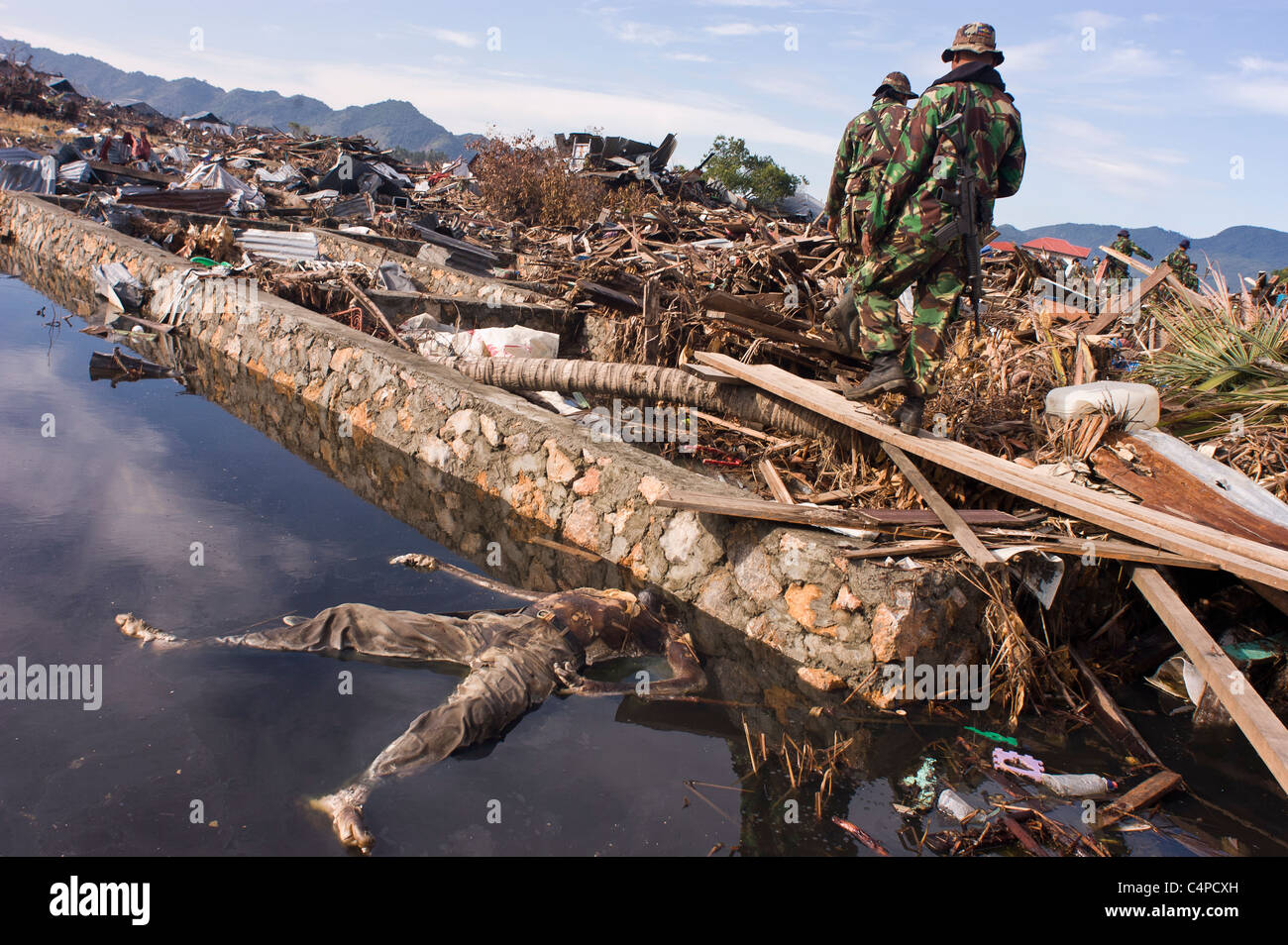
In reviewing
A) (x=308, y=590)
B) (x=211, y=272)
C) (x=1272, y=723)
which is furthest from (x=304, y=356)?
(x=1272, y=723)

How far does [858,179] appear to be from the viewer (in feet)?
16.9

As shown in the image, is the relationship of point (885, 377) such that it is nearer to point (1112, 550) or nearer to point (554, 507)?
point (1112, 550)

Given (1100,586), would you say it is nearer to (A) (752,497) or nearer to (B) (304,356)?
(A) (752,497)

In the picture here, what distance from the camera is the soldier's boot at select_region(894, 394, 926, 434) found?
16.0 ft

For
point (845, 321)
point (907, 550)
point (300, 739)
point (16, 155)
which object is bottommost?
point (300, 739)

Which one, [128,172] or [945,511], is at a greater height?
[128,172]

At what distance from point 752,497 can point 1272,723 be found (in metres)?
2.53

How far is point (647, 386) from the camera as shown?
6.66 metres

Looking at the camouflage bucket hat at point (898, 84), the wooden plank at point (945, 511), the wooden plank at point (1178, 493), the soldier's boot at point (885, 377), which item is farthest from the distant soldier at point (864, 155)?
the wooden plank at point (1178, 493)

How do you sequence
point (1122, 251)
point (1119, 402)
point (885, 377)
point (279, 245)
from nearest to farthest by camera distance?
point (1119, 402)
point (885, 377)
point (1122, 251)
point (279, 245)

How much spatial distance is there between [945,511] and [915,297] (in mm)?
1498

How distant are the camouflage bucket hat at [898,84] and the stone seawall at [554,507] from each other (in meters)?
2.74

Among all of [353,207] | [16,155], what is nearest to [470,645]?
[353,207]
